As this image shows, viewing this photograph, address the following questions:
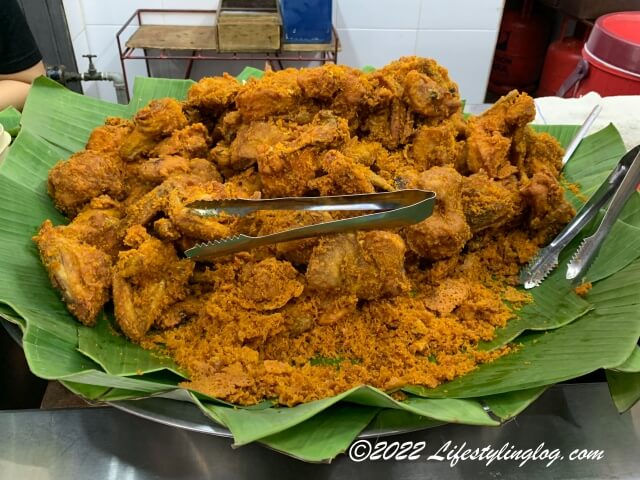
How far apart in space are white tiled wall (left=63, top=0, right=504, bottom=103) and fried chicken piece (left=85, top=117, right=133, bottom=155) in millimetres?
2370

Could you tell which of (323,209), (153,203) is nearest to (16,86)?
(153,203)

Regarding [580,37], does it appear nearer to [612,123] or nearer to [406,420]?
[612,123]

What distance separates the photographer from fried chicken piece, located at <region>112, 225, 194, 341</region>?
59.7 inches

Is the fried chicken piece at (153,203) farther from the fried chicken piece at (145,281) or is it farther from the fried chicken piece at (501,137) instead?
the fried chicken piece at (501,137)

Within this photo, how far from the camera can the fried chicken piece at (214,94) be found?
1.96m

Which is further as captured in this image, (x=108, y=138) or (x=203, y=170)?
(x=108, y=138)

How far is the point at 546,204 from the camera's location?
1.82 metres

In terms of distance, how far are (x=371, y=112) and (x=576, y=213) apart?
830mm

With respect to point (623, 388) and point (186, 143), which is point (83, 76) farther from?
point (623, 388)

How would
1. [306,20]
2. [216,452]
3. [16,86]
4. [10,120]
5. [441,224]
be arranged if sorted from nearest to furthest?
[216,452], [441,224], [10,120], [16,86], [306,20]

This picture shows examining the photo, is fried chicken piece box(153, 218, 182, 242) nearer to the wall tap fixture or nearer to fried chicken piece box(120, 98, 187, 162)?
fried chicken piece box(120, 98, 187, 162)

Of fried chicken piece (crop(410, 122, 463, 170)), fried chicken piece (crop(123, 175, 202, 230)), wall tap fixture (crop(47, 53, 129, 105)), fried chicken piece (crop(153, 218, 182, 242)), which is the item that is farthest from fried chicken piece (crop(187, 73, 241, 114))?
wall tap fixture (crop(47, 53, 129, 105))

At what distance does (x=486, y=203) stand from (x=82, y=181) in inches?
55.7

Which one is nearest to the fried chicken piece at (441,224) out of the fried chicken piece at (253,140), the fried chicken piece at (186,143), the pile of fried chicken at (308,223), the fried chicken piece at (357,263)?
the pile of fried chicken at (308,223)
